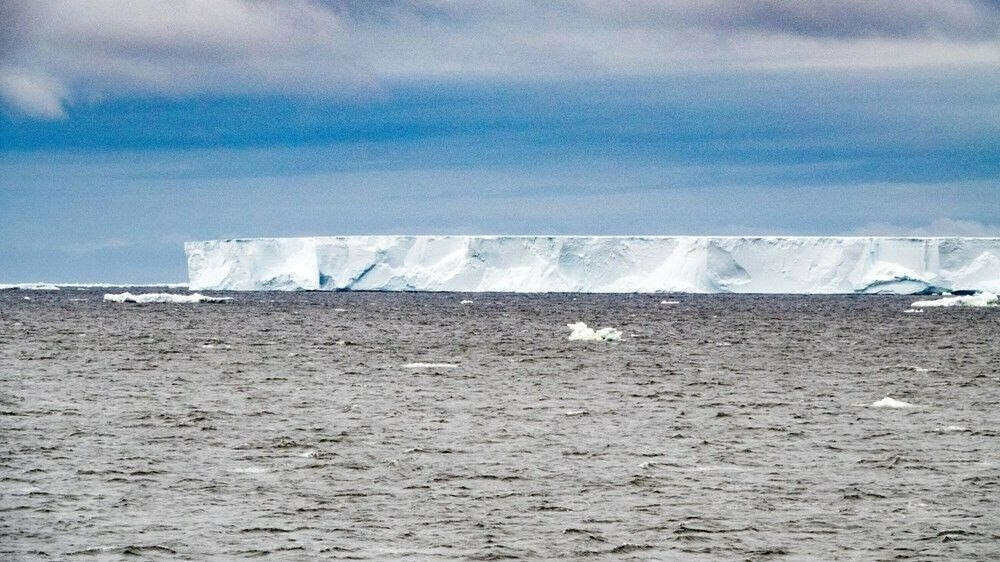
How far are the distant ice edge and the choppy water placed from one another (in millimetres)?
47480

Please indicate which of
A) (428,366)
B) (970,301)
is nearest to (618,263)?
(970,301)

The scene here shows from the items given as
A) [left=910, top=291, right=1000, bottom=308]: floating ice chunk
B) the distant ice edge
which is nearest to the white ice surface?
[left=910, top=291, right=1000, bottom=308]: floating ice chunk

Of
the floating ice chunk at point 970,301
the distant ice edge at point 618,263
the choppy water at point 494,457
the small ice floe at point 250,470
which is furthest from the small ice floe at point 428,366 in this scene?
the distant ice edge at point 618,263

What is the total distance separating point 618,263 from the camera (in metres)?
76.8

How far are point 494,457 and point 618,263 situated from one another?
2557 inches

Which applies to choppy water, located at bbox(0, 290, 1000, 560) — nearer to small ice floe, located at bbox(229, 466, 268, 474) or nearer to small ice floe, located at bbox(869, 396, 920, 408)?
small ice floe, located at bbox(229, 466, 268, 474)

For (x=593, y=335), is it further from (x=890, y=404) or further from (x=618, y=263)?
(x=618, y=263)

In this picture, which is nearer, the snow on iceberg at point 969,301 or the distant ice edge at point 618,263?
the snow on iceberg at point 969,301

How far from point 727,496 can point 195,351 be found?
2004 centimetres

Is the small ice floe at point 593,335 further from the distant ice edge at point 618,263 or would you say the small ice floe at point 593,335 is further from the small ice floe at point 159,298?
the distant ice edge at point 618,263

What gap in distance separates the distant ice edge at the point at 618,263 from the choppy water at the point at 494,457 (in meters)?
47.5

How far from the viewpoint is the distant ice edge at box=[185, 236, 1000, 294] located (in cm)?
7269

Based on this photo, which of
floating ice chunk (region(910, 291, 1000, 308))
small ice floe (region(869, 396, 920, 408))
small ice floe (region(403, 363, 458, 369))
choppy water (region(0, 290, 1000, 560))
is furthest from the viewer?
floating ice chunk (region(910, 291, 1000, 308))

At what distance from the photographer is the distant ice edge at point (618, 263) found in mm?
72688
